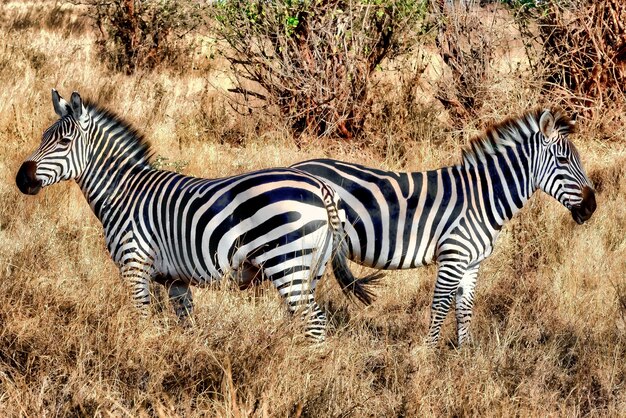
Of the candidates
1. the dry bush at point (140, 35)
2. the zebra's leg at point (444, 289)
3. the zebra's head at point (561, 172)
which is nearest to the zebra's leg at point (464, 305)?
the zebra's leg at point (444, 289)

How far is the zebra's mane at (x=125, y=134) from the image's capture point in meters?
5.00

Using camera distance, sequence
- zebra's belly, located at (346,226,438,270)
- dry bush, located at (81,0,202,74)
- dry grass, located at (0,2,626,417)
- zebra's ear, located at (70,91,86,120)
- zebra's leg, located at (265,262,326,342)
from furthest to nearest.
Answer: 1. dry bush, located at (81,0,202,74)
2. zebra's belly, located at (346,226,438,270)
3. zebra's ear, located at (70,91,86,120)
4. zebra's leg, located at (265,262,326,342)
5. dry grass, located at (0,2,626,417)

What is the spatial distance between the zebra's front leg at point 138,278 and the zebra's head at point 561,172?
2.46m

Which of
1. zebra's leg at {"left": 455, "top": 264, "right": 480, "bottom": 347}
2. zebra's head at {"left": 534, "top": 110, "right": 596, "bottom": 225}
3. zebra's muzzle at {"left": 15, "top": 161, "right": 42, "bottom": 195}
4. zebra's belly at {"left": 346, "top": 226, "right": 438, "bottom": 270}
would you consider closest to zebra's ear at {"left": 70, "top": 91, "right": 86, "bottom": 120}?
zebra's muzzle at {"left": 15, "top": 161, "right": 42, "bottom": 195}

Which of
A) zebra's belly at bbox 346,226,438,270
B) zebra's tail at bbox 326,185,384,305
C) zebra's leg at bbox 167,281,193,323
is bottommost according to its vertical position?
zebra's leg at bbox 167,281,193,323

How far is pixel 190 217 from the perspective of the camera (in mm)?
4398

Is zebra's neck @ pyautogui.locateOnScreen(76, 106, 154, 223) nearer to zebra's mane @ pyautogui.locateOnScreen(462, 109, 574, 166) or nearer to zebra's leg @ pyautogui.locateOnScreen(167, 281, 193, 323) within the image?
zebra's leg @ pyautogui.locateOnScreen(167, 281, 193, 323)

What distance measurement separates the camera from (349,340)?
13.9 feet

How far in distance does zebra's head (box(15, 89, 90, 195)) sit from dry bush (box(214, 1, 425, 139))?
13.4 ft

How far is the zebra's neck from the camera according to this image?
16.0ft

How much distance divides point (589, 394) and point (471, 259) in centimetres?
131

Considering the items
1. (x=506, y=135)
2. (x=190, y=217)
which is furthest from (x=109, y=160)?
(x=506, y=135)

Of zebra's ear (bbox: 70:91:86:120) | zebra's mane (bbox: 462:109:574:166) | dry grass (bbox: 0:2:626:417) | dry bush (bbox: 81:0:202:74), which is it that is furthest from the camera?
dry bush (bbox: 81:0:202:74)

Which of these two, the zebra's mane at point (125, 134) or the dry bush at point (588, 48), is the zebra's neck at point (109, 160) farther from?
the dry bush at point (588, 48)
